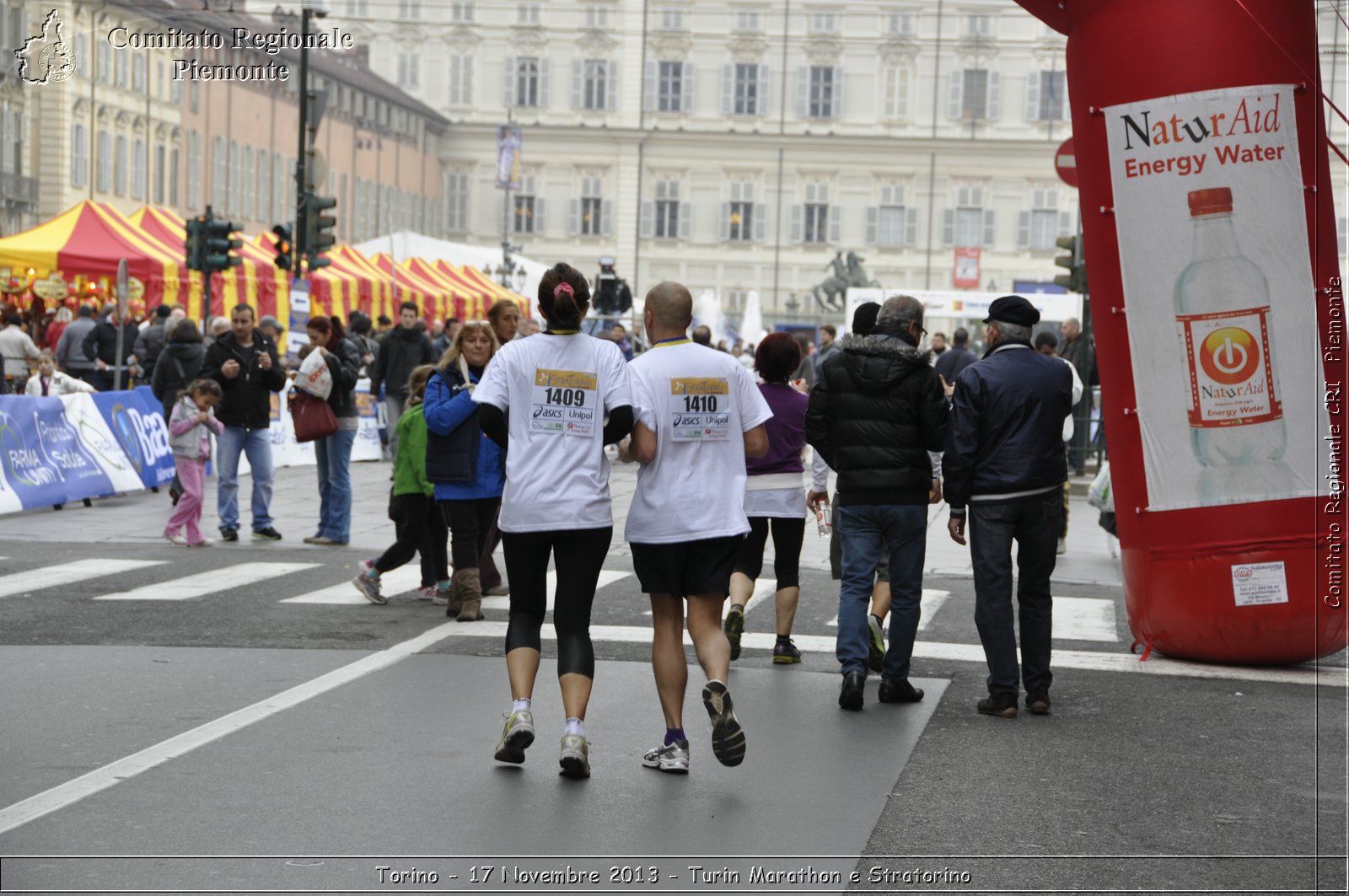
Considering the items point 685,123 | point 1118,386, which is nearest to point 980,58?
point 685,123

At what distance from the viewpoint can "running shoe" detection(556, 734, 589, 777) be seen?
658 centimetres

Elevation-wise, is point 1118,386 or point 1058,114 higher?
point 1058,114

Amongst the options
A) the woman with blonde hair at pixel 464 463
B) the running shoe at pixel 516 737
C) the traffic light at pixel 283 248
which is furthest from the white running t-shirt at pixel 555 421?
the traffic light at pixel 283 248

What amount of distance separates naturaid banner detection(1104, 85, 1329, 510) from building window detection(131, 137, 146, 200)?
147 ft

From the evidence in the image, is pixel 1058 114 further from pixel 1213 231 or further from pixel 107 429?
pixel 1213 231

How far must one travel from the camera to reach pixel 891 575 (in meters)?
8.37

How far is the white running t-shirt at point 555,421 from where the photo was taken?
6.73 meters

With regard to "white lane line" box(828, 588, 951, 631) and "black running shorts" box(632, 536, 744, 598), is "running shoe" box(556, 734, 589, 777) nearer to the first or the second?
"black running shorts" box(632, 536, 744, 598)

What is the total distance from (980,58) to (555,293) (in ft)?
240

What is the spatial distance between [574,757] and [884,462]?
94.1 inches

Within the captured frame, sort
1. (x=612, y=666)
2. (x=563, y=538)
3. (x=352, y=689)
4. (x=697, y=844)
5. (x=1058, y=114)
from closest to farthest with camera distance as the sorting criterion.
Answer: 1. (x=697, y=844)
2. (x=563, y=538)
3. (x=352, y=689)
4. (x=612, y=666)
5. (x=1058, y=114)

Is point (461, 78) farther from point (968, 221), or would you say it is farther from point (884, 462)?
point (884, 462)

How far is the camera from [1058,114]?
252 ft

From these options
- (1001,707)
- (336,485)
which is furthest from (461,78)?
(1001,707)
